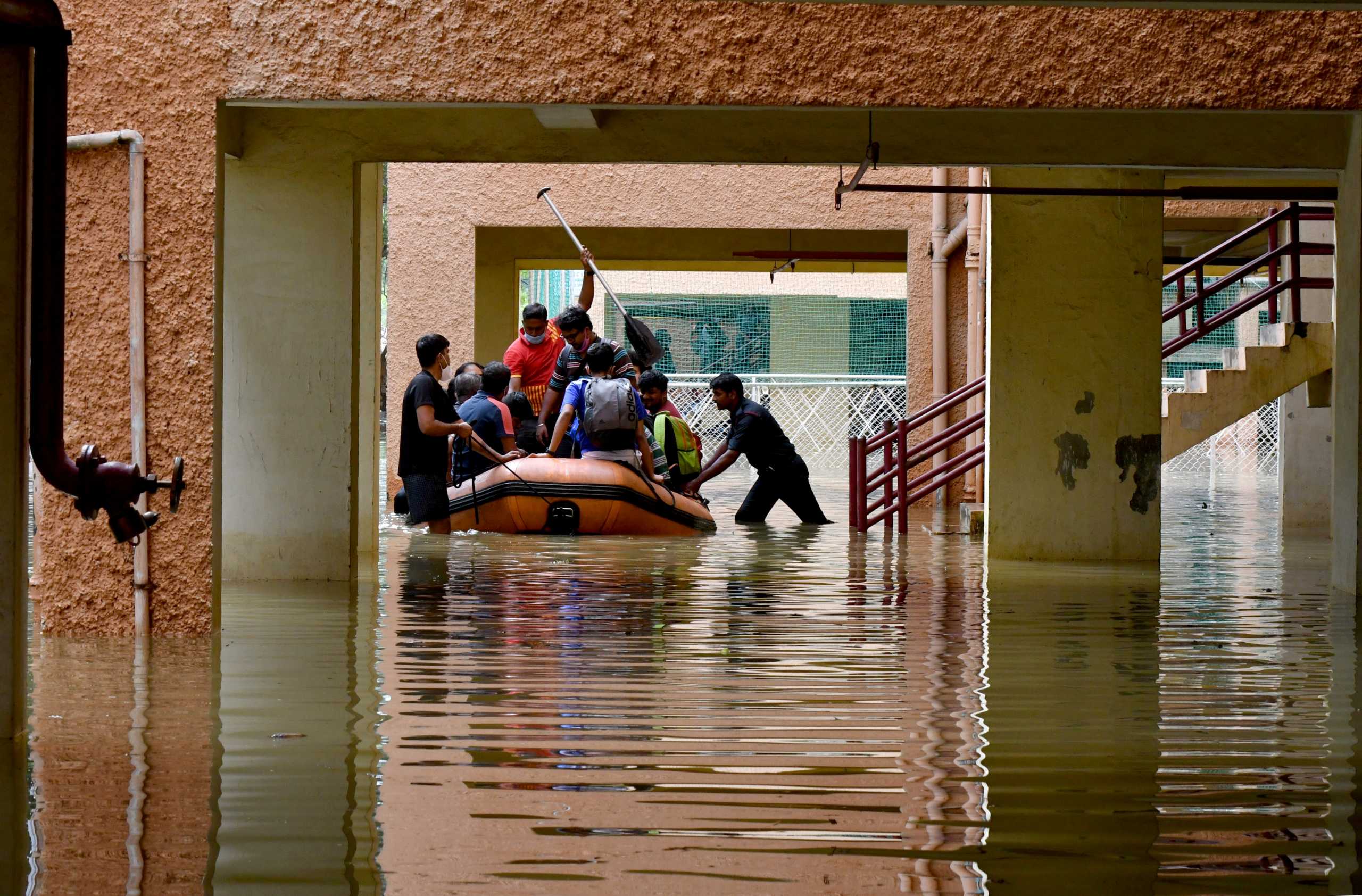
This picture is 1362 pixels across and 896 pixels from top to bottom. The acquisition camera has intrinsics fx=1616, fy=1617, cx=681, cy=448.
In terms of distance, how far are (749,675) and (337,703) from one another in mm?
1498

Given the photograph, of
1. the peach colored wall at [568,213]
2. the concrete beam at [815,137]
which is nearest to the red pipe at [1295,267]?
the concrete beam at [815,137]

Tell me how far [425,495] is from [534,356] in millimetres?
2613

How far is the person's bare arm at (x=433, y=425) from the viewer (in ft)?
34.7

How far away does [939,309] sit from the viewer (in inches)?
629

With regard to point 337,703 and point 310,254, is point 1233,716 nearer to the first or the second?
point 337,703

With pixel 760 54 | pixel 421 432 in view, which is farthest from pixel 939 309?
pixel 760 54

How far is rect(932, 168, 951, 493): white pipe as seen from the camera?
618 inches

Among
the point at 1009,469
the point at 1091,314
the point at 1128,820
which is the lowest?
the point at 1128,820

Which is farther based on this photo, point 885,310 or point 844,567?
point 885,310

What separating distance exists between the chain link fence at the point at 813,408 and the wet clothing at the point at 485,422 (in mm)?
12871

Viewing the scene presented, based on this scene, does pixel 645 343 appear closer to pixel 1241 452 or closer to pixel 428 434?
pixel 428 434

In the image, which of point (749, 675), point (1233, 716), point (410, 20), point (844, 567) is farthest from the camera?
point (844, 567)

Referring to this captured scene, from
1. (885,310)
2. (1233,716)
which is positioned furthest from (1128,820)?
(885,310)

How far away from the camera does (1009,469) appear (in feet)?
34.5
